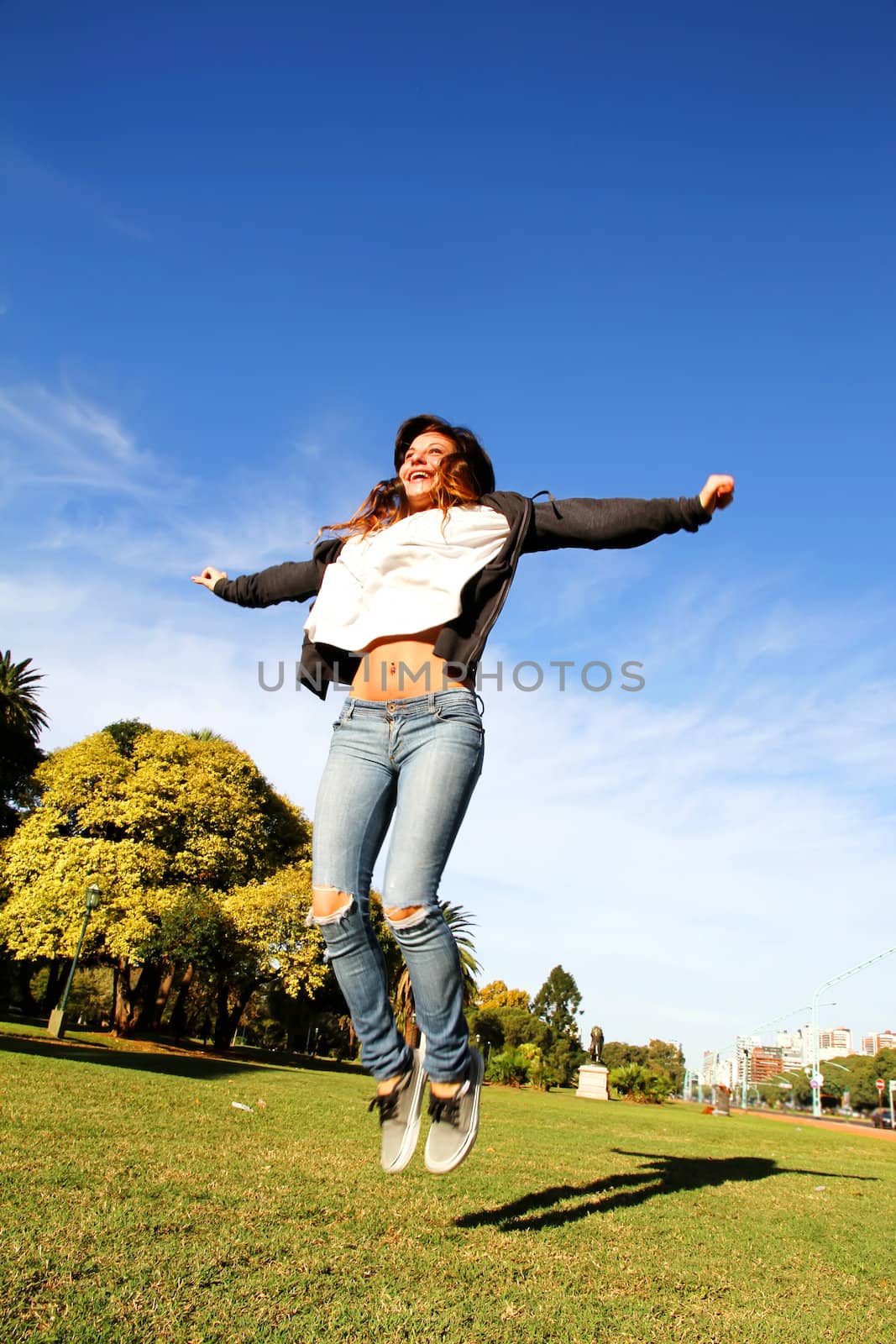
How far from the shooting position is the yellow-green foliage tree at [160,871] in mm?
25656

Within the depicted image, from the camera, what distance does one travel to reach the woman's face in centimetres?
373

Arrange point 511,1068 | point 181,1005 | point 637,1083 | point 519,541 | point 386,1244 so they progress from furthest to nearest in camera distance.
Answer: point 511,1068 < point 637,1083 < point 181,1005 < point 386,1244 < point 519,541

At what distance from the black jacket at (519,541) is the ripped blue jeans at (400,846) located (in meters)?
0.23

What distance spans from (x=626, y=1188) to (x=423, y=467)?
5321 millimetres

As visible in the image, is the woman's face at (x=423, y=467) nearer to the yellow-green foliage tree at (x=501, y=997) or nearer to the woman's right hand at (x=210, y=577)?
the woman's right hand at (x=210, y=577)

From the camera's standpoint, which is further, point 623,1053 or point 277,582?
point 623,1053

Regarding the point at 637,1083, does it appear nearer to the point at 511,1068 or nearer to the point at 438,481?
the point at 511,1068

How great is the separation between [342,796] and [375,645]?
2.11 ft

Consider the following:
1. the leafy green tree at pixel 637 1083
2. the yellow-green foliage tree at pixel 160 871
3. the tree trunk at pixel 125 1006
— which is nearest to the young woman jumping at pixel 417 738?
the yellow-green foliage tree at pixel 160 871

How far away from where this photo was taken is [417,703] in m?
3.23

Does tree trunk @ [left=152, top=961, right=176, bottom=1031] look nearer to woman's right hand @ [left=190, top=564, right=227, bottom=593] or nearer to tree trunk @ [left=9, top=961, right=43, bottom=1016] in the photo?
tree trunk @ [left=9, top=961, right=43, bottom=1016]

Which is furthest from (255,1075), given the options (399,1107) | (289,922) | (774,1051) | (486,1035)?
(774,1051)

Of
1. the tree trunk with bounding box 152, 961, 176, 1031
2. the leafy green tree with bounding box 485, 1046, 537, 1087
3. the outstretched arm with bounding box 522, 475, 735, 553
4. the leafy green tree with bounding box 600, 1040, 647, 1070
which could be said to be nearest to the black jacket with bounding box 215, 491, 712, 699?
the outstretched arm with bounding box 522, 475, 735, 553

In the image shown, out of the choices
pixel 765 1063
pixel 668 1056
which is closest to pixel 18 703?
pixel 668 1056
